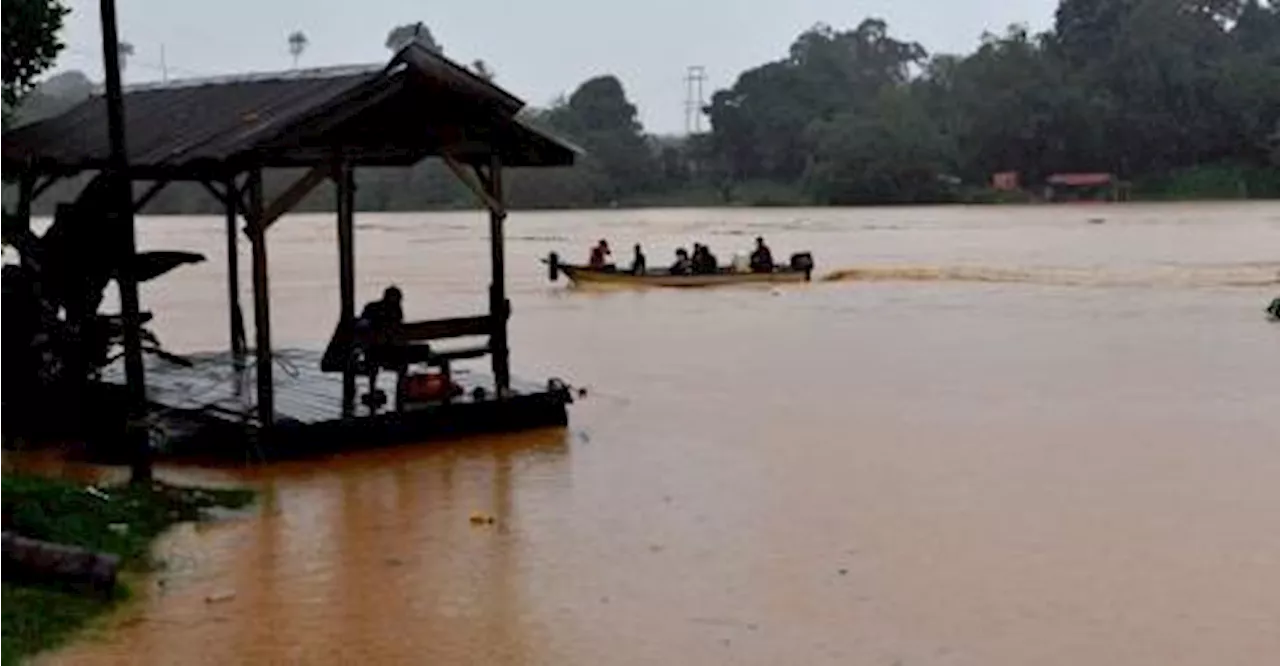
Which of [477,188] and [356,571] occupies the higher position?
[477,188]

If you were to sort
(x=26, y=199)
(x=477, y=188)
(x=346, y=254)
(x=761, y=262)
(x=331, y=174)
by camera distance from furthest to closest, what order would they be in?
(x=761, y=262) → (x=26, y=199) → (x=477, y=188) → (x=346, y=254) → (x=331, y=174)

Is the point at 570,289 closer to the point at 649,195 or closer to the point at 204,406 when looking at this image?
the point at 204,406

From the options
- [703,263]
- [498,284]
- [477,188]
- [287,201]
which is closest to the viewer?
[287,201]

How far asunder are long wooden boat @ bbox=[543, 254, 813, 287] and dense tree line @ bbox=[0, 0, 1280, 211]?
42.6 m

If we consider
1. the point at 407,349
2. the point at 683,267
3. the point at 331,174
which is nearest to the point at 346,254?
the point at 331,174

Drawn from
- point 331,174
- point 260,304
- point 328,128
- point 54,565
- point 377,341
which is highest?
point 328,128

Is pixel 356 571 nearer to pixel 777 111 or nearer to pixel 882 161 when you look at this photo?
pixel 882 161

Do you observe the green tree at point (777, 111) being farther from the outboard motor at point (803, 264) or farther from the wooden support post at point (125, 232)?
the wooden support post at point (125, 232)

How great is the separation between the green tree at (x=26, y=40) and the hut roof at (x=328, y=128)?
27.1 inches

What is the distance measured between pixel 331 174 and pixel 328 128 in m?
0.42

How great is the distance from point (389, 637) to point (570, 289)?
90.9 ft

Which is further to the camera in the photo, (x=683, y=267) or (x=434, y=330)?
(x=683, y=267)

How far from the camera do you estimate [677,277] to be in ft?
112

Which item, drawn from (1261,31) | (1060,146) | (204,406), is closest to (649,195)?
(1060,146)
